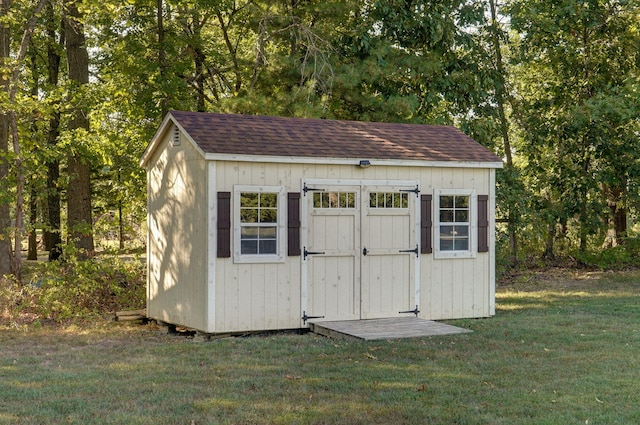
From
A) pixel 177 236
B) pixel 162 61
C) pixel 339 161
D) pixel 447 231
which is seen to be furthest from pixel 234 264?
pixel 162 61

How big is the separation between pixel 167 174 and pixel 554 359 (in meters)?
5.76

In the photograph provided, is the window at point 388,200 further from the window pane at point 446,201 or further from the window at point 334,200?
the window pane at point 446,201

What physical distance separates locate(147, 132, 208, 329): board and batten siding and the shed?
0.09 ft

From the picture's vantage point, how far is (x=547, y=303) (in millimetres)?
14289

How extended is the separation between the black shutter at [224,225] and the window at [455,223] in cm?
317

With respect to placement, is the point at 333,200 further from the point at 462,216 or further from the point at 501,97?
the point at 501,97

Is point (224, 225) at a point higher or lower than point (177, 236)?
higher

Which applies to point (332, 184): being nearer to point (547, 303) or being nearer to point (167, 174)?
point (167, 174)

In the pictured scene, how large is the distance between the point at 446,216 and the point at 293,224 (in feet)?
8.04

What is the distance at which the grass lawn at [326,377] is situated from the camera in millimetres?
6461

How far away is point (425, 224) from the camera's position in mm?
11836

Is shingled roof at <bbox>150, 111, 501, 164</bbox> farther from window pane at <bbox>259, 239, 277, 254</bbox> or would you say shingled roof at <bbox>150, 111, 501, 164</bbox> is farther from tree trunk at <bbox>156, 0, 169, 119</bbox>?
tree trunk at <bbox>156, 0, 169, 119</bbox>

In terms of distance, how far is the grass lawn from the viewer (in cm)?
646

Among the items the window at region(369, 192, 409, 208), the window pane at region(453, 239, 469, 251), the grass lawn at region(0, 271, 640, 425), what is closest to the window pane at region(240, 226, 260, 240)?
the grass lawn at region(0, 271, 640, 425)
